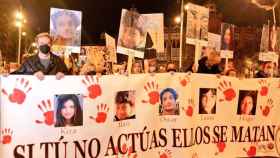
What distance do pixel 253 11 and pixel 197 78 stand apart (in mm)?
6255

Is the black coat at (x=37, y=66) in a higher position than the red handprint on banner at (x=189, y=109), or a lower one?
higher

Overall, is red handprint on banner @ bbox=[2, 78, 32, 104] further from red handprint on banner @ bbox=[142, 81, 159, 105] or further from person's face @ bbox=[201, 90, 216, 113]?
person's face @ bbox=[201, 90, 216, 113]

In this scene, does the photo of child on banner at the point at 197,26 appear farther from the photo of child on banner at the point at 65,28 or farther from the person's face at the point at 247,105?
the photo of child on banner at the point at 65,28

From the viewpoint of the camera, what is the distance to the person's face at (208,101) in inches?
244

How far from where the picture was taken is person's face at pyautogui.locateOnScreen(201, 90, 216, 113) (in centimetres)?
621

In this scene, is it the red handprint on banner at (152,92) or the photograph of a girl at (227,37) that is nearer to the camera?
the red handprint on banner at (152,92)

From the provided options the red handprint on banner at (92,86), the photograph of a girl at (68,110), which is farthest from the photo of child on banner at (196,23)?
the photograph of a girl at (68,110)

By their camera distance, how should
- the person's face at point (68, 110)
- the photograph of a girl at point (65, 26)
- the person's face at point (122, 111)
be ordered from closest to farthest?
the person's face at point (68, 110), the person's face at point (122, 111), the photograph of a girl at point (65, 26)

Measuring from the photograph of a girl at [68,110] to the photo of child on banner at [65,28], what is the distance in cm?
127

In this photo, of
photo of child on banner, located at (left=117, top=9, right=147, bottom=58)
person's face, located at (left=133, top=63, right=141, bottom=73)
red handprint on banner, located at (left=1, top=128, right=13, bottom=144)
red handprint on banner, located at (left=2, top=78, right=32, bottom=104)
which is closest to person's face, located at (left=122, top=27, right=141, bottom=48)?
photo of child on banner, located at (left=117, top=9, right=147, bottom=58)

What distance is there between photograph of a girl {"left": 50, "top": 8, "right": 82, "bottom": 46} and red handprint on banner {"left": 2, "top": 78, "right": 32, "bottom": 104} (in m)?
1.34

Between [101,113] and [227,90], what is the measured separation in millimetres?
1725

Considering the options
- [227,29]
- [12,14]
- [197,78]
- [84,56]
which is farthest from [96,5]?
[197,78]

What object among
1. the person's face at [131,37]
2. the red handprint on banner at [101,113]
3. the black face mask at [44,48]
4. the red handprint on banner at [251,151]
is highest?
the person's face at [131,37]
